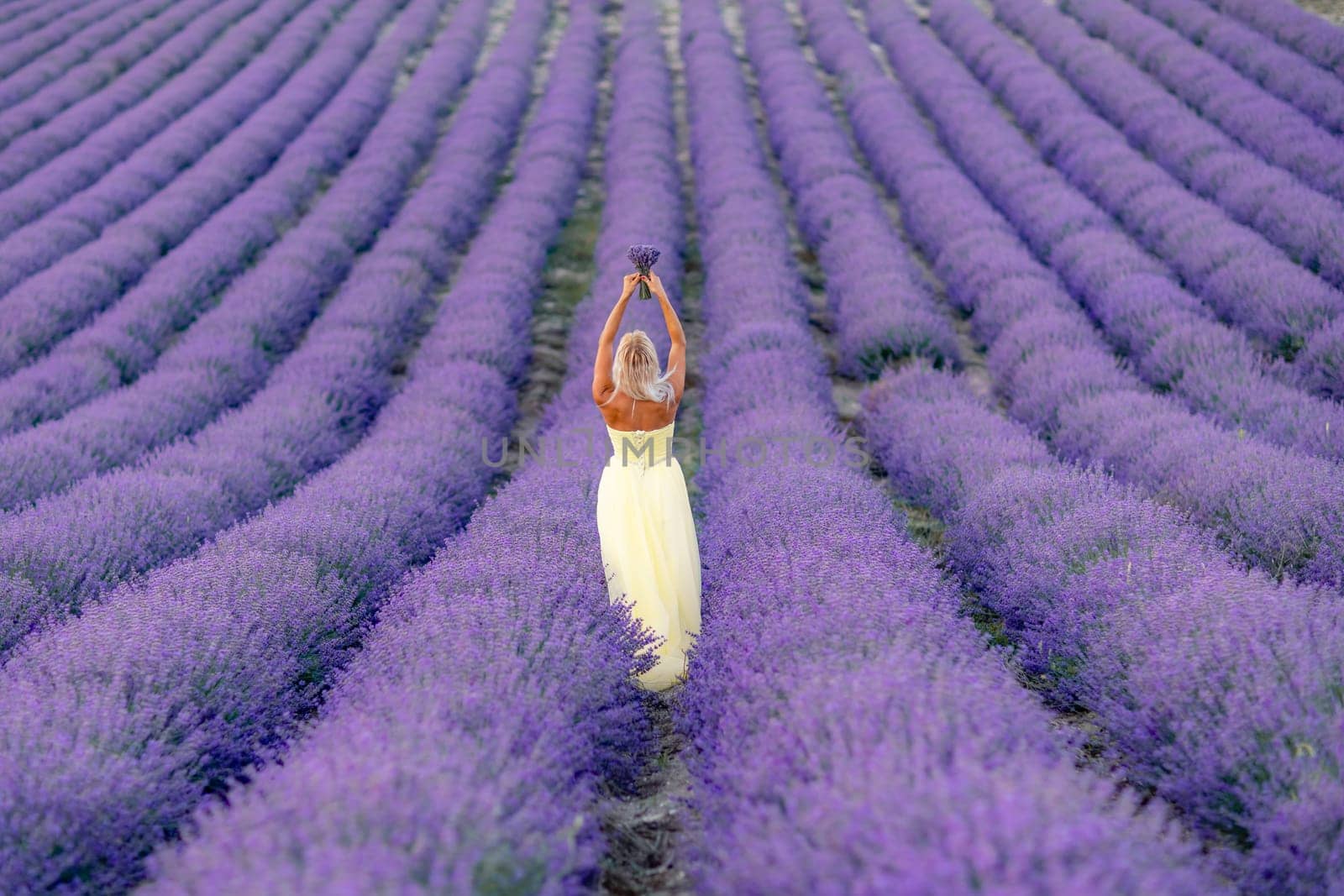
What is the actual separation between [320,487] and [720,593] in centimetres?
182

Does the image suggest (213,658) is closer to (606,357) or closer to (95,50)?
(606,357)

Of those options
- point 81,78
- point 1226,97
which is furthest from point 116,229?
point 1226,97

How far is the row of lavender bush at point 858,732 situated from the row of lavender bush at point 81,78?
10.9 m

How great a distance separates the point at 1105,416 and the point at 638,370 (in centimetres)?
255

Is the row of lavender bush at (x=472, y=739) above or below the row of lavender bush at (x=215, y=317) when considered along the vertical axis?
above

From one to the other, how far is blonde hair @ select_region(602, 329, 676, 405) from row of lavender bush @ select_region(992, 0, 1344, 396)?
12.0 feet

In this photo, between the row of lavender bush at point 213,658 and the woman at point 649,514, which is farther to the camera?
the woman at point 649,514

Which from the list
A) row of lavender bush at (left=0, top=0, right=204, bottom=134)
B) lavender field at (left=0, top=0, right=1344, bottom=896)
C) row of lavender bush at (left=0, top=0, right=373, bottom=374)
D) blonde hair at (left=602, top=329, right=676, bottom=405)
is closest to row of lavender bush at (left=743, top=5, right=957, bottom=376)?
lavender field at (left=0, top=0, right=1344, bottom=896)

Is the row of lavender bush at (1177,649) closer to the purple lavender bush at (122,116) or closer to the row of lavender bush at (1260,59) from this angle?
the row of lavender bush at (1260,59)

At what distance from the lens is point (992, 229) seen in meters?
7.62

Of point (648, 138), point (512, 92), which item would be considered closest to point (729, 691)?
point (648, 138)

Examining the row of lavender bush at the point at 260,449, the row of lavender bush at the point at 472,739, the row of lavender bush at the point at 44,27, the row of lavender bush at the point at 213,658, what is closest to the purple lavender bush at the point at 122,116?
the row of lavender bush at the point at 44,27

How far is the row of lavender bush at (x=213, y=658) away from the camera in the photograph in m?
2.15

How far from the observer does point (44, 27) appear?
602 inches
